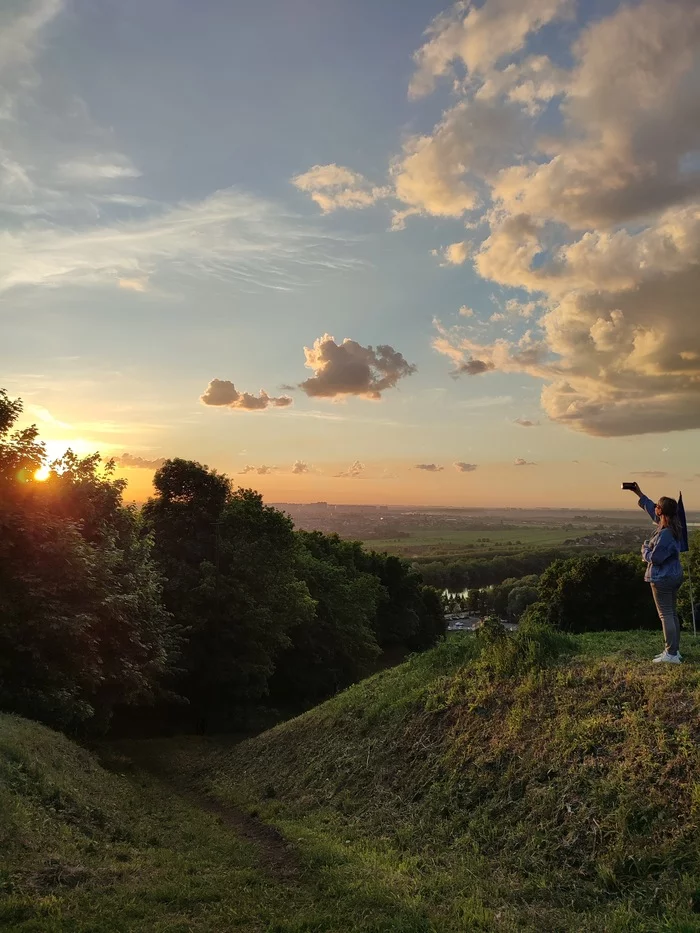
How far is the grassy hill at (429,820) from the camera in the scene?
6.55 m

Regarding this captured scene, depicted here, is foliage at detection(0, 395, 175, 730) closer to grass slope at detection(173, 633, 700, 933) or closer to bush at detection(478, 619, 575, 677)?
grass slope at detection(173, 633, 700, 933)

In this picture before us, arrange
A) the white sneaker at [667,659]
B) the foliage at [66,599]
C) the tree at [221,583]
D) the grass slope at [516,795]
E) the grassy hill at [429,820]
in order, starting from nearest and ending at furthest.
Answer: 1. the grassy hill at [429,820]
2. the grass slope at [516,795]
3. the white sneaker at [667,659]
4. the foliage at [66,599]
5. the tree at [221,583]

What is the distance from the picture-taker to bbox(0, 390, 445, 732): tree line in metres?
17.9

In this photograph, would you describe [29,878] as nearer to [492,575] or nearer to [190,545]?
[190,545]

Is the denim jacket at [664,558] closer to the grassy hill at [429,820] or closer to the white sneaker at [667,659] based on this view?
the white sneaker at [667,659]

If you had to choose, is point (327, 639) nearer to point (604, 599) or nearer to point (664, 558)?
point (604, 599)

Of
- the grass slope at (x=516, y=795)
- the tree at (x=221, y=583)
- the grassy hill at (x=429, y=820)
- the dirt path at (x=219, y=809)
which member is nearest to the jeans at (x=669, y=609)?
the grass slope at (x=516, y=795)

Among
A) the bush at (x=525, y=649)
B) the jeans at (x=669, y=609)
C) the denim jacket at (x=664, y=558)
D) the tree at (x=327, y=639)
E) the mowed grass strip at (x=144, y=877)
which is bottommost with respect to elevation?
the tree at (x=327, y=639)

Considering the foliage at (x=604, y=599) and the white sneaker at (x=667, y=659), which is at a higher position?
the white sneaker at (x=667, y=659)

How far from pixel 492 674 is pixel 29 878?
9.16 m

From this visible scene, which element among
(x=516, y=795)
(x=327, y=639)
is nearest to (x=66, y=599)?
(x=516, y=795)

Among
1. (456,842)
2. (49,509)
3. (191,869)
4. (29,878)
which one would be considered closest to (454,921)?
(456,842)

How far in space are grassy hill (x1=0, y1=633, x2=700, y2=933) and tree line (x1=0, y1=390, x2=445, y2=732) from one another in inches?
147

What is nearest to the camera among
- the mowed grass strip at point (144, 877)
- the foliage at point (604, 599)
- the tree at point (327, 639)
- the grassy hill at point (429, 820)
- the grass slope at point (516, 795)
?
the mowed grass strip at point (144, 877)
